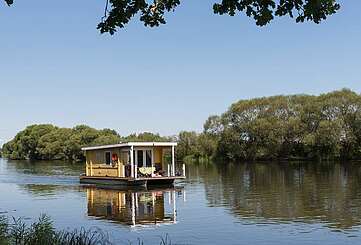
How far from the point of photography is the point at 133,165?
124 feet

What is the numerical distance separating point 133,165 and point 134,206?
36.7ft

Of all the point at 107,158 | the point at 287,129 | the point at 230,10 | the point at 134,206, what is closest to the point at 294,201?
the point at 134,206

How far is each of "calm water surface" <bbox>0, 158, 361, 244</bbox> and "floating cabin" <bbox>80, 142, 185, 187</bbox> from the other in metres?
1.51

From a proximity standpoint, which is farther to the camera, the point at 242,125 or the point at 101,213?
the point at 242,125

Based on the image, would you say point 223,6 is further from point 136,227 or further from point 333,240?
point 136,227

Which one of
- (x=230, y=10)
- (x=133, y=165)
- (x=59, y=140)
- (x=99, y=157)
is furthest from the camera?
(x=59, y=140)

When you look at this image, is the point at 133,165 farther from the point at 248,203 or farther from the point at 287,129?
the point at 287,129

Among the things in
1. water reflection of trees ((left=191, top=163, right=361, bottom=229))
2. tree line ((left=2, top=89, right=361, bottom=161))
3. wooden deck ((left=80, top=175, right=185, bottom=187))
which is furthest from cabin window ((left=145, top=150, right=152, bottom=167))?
tree line ((left=2, top=89, right=361, bottom=161))

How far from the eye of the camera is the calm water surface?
18125 millimetres

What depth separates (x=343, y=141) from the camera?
7994cm

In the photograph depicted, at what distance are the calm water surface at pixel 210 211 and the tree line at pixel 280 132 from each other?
4233 cm

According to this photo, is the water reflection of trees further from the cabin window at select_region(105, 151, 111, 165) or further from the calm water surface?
the cabin window at select_region(105, 151, 111, 165)

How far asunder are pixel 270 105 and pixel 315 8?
83.3 metres

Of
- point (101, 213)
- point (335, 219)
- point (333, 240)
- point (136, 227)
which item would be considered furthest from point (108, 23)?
point (101, 213)
